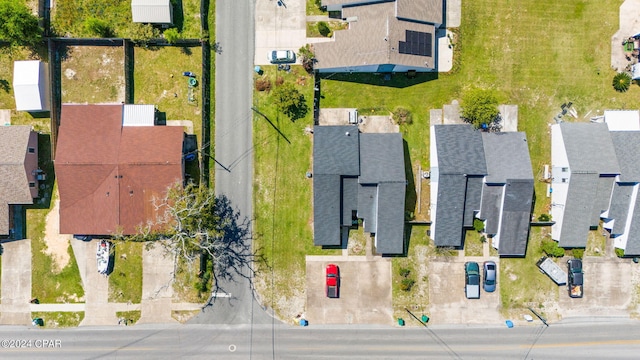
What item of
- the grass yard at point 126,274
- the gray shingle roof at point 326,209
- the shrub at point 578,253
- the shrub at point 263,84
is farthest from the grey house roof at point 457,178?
the grass yard at point 126,274

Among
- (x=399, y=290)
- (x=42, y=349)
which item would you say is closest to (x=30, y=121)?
(x=42, y=349)

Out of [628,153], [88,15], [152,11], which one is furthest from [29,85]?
[628,153]

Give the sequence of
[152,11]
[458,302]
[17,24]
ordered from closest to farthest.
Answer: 1. [17,24]
2. [152,11]
3. [458,302]

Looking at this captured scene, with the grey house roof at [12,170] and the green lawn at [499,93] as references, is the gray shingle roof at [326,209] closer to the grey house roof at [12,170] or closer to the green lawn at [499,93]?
the green lawn at [499,93]

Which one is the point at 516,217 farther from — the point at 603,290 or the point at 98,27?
the point at 98,27

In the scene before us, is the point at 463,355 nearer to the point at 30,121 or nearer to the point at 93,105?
the point at 93,105

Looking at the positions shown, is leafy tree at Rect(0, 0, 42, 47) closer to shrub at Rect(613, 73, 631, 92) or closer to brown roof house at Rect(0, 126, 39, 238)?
brown roof house at Rect(0, 126, 39, 238)
